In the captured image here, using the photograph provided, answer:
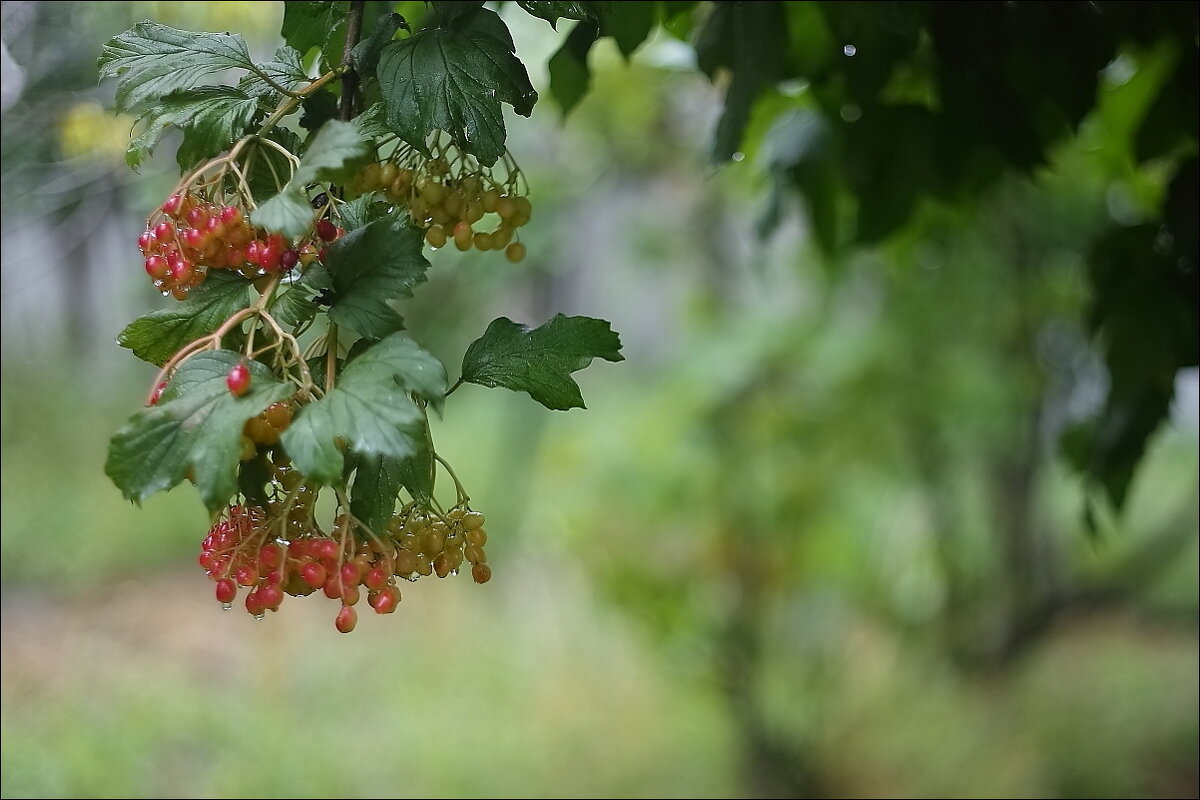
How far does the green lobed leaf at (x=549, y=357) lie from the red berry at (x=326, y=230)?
0.06 metres

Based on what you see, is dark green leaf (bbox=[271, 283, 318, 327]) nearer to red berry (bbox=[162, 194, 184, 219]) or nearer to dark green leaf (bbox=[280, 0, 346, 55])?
red berry (bbox=[162, 194, 184, 219])

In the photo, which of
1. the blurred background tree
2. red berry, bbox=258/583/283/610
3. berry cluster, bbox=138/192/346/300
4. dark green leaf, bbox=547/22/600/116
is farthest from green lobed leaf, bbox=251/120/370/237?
the blurred background tree

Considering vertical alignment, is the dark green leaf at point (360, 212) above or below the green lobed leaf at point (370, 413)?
above

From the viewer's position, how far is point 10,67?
770 millimetres

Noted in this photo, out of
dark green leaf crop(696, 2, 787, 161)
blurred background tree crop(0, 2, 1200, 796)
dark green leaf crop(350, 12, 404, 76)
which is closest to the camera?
dark green leaf crop(350, 12, 404, 76)

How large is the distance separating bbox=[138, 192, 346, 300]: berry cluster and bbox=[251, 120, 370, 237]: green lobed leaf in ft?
0.05

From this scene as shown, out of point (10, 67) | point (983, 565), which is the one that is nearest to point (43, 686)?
point (10, 67)

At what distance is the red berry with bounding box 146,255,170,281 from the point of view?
354 mm

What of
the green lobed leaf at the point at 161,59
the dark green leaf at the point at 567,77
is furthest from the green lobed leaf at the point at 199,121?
the dark green leaf at the point at 567,77

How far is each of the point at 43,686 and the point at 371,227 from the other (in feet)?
3.11

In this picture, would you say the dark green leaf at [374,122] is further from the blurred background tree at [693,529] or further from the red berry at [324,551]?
the blurred background tree at [693,529]

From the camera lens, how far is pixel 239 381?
0.30 m

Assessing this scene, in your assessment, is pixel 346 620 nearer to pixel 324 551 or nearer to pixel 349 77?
pixel 324 551

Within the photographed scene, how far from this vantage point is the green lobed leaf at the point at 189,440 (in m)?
0.29
